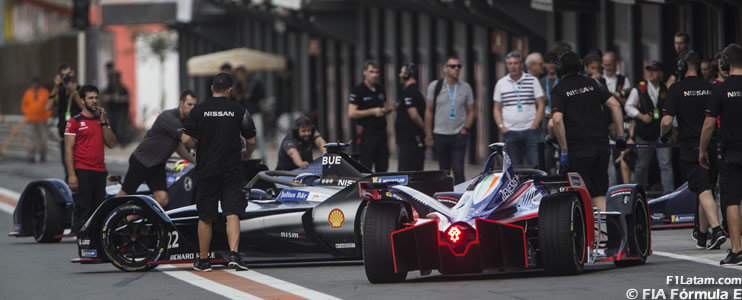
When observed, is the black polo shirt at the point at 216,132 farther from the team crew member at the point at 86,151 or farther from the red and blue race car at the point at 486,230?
the team crew member at the point at 86,151

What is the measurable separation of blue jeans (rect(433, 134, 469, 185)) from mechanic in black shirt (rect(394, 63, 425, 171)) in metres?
0.45

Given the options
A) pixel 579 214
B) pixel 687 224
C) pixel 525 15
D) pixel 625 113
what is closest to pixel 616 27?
pixel 525 15

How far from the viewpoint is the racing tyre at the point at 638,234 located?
1129cm

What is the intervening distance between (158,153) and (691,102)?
5.08 m

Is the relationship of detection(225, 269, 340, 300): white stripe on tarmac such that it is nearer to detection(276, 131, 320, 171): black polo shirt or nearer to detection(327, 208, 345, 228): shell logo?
detection(327, 208, 345, 228): shell logo

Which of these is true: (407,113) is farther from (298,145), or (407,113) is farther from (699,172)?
(699,172)

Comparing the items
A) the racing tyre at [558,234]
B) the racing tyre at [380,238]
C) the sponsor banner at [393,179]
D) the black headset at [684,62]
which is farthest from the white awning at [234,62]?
the racing tyre at [558,234]

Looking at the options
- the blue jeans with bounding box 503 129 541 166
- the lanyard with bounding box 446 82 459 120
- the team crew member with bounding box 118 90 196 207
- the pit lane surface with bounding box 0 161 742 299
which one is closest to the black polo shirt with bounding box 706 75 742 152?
the pit lane surface with bounding box 0 161 742 299

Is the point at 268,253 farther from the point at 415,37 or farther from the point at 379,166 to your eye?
the point at 415,37

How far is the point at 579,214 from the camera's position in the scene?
10688mm

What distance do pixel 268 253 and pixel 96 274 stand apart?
4.56ft

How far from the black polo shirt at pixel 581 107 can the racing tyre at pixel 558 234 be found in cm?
211
